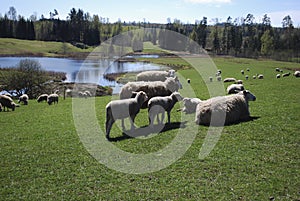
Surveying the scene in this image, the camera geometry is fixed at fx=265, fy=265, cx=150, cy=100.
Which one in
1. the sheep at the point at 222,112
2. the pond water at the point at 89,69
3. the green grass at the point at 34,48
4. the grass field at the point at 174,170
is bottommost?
the grass field at the point at 174,170

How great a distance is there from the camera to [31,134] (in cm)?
1334

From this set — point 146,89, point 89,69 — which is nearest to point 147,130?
point 146,89

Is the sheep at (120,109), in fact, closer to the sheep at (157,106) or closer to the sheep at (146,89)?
the sheep at (157,106)

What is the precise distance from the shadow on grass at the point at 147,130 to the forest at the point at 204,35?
255ft

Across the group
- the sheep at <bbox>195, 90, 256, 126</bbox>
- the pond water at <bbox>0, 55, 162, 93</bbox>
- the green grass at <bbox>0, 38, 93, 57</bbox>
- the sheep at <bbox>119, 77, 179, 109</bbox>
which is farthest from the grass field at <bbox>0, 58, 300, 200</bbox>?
the green grass at <bbox>0, 38, 93, 57</bbox>

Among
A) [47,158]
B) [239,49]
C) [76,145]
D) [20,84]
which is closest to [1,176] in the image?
[47,158]

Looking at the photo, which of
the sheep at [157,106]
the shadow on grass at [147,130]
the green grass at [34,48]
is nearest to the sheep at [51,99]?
the shadow on grass at [147,130]

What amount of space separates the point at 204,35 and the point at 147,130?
373 ft

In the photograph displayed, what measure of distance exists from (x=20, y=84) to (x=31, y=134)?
1108 inches

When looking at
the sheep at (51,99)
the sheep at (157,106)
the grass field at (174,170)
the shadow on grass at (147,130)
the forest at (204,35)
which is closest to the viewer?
the grass field at (174,170)

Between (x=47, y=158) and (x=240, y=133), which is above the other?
(x=240, y=133)

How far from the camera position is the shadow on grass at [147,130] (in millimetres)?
11492

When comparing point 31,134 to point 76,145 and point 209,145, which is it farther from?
point 209,145

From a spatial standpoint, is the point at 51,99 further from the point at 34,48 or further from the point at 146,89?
the point at 34,48
